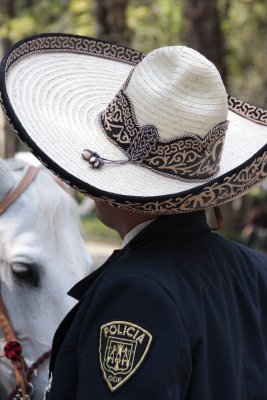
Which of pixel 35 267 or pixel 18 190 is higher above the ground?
pixel 18 190

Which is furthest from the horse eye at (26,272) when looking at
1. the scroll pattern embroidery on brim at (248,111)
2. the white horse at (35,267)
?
the scroll pattern embroidery on brim at (248,111)

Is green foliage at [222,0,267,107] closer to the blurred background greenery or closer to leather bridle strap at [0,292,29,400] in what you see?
the blurred background greenery

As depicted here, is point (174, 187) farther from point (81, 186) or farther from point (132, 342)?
point (132, 342)

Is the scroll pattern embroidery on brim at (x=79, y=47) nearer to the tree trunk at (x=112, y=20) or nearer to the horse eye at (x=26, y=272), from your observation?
the horse eye at (x=26, y=272)

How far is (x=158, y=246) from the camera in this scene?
1.75 m

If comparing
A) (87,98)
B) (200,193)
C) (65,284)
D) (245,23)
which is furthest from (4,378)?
(245,23)

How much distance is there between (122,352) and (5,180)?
1.30m

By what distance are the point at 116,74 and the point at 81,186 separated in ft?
2.20

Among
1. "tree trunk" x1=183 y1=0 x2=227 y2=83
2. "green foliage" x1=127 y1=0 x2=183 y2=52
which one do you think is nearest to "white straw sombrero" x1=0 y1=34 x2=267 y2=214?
"tree trunk" x1=183 y1=0 x2=227 y2=83

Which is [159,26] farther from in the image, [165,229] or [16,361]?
[165,229]

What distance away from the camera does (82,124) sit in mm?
1944

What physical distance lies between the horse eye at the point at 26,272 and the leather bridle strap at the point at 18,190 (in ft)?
0.73

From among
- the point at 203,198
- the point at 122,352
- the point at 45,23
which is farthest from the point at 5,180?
the point at 45,23

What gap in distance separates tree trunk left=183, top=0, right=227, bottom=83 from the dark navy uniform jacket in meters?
5.80
